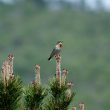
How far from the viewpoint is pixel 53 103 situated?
24.4 ft

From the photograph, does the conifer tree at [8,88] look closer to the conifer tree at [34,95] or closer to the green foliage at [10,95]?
the green foliage at [10,95]

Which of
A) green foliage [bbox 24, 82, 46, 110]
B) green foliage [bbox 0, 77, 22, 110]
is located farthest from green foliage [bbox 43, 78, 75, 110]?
green foliage [bbox 0, 77, 22, 110]

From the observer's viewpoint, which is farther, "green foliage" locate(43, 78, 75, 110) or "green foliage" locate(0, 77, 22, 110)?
"green foliage" locate(43, 78, 75, 110)

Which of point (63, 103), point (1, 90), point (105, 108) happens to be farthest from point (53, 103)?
point (105, 108)

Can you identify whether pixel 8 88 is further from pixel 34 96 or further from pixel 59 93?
pixel 59 93

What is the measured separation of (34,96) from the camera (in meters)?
7.55

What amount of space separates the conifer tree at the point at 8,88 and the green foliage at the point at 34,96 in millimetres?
170

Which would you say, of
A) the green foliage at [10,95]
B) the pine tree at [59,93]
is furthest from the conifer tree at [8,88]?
the pine tree at [59,93]

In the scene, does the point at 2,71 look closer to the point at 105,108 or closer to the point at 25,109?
the point at 25,109

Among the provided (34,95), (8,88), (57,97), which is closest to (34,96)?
(34,95)

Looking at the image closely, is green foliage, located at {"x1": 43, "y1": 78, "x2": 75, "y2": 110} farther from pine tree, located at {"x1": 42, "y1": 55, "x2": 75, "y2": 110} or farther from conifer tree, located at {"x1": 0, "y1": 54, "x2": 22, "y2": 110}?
conifer tree, located at {"x1": 0, "y1": 54, "x2": 22, "y2": 110}

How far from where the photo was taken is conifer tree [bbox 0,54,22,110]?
7246mm

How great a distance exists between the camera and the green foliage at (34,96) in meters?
7.50

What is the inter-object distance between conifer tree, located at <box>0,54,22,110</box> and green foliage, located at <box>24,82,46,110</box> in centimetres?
17
